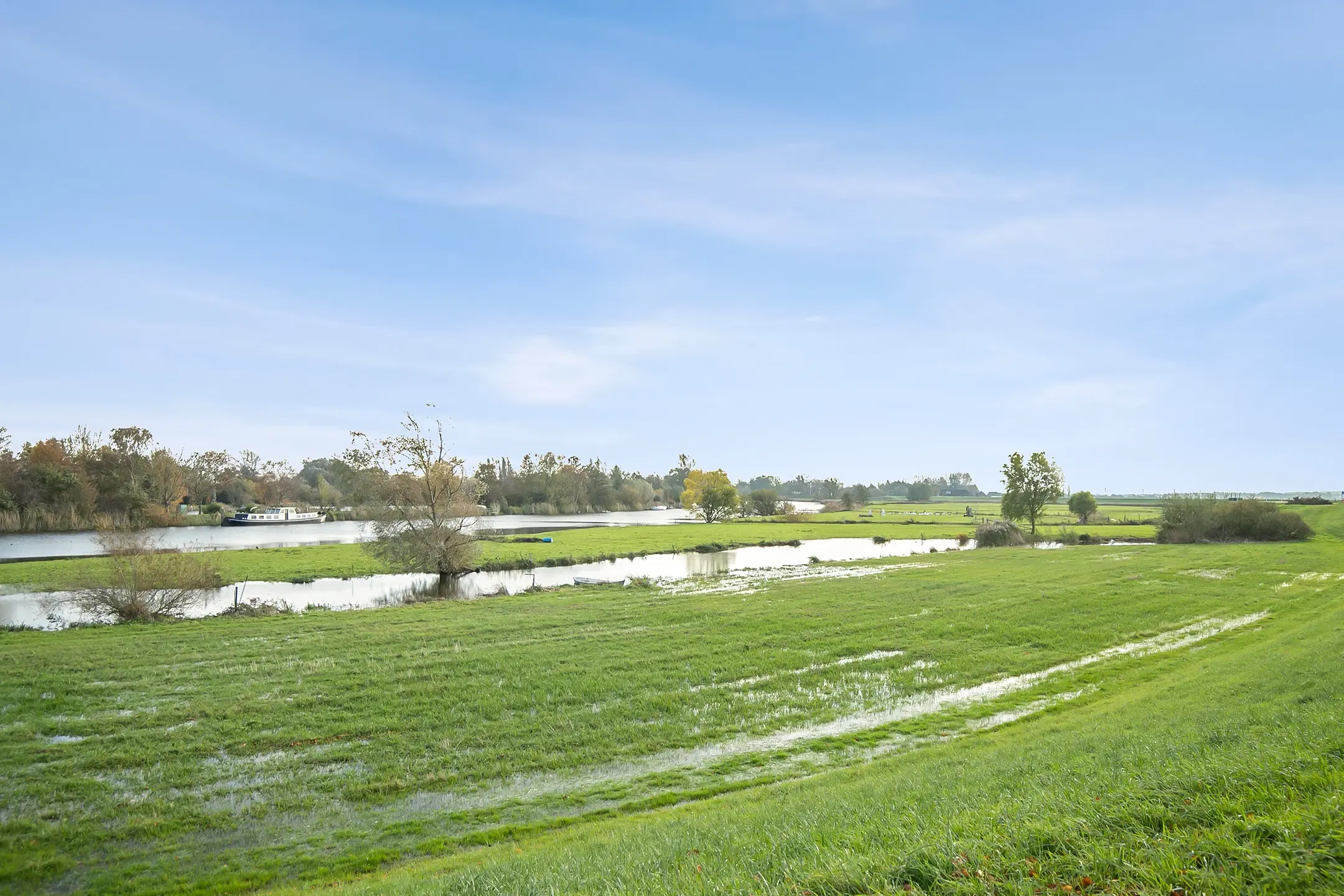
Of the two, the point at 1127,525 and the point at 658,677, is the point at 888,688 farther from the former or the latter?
the point at 1127,525

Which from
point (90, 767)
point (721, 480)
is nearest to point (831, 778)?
point (90, 767)

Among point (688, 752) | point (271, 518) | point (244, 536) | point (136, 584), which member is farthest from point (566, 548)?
point (271, 518)

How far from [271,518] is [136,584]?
274ft

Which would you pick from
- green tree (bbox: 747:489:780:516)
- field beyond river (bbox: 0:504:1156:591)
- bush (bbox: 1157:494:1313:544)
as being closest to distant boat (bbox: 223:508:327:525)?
field beyond river (bbox: 0:504:1156:591)

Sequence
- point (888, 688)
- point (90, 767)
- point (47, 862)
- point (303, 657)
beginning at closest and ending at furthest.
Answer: point (47, 862), point (90, 767), point (888, 688), point (303, 657)

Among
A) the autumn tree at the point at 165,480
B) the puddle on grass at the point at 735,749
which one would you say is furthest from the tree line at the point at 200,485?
the puddle on grass at the point at 735,749

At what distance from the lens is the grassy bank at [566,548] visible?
36906 millimetres

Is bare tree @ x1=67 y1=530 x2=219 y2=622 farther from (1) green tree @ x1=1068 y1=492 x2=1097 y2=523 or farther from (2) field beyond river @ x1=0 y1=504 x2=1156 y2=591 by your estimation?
(1) green tree @ x1=1068 y1=492 x2=1097 y2=523

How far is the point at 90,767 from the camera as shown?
11.1m

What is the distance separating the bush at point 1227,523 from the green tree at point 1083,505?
2659 cm

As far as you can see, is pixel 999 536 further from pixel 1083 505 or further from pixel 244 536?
pixel 244 536

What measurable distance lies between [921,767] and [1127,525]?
86.2m

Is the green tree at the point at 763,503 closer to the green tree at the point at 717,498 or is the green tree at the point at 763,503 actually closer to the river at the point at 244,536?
the green tree at the point at 717,498

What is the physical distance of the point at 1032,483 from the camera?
70.0 metres
